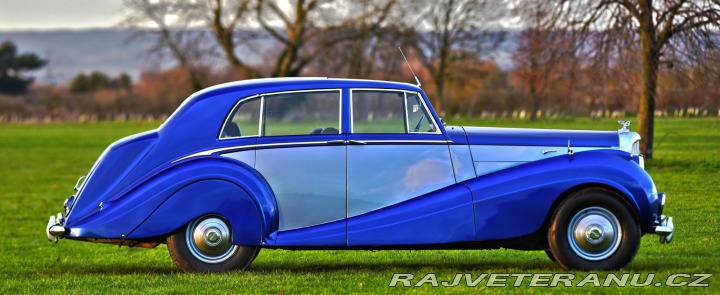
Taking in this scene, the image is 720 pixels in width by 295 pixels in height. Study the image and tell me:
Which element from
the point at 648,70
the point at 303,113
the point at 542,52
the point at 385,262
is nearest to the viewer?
the point at 303,113

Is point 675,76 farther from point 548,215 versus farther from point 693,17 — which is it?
point 548,215

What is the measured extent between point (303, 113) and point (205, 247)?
148cm

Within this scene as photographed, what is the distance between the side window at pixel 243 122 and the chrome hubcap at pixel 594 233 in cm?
287

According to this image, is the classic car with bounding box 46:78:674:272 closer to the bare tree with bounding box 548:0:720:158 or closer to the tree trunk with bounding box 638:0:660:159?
the bare tree with bounding box 548:0:720:158

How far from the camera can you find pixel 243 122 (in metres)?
9.96

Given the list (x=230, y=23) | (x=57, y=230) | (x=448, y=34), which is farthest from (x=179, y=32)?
(x=57, y=230)

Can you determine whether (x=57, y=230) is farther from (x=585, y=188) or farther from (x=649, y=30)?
(x=649, y=30)

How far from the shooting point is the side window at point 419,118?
982 cm

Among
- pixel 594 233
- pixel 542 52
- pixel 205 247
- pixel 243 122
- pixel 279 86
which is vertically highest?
pixel 542 52

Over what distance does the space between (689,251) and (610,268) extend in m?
1.54

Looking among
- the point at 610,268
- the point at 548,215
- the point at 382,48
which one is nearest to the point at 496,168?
the point at 548,215

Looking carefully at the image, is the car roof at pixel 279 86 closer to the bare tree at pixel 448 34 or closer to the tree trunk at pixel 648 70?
the tree trunk at pixel 648 70

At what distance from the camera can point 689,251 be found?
10.6 m

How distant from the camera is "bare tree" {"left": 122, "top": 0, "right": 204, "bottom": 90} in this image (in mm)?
38875
